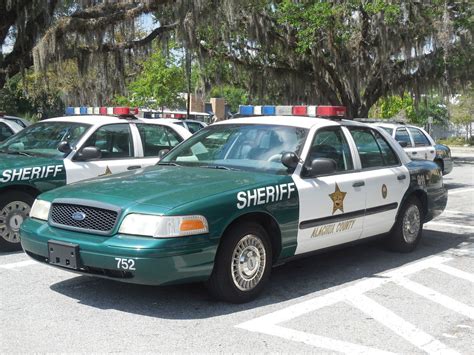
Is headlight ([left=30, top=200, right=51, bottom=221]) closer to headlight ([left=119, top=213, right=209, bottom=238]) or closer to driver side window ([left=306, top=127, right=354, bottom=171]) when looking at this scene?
headlight ([left=119, top=213, right=209, bottom=238])

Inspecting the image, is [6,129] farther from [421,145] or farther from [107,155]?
[421,145]

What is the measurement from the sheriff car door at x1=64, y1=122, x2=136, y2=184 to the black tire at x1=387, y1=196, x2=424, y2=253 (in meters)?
3.33

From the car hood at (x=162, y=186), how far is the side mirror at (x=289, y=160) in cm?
17

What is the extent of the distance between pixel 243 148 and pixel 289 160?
0.61m

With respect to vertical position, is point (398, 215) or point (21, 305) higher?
point (398, 215)

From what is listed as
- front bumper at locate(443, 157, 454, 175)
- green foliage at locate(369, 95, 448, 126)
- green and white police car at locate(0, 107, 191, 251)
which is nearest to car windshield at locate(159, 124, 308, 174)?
green and white police car at locate(0, 107, 191, 251)

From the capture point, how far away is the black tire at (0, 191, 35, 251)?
6.86 m

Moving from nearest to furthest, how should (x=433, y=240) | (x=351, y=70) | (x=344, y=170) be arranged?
(x=344, y=170), (x=433, y=240), (x=351, y=70)

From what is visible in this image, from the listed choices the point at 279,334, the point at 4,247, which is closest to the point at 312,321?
the point at 279,334

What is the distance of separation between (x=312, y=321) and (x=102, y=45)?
44.3 ft

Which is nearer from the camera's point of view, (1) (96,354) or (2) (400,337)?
(1) (96,354)

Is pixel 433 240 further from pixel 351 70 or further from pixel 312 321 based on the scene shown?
pixel 351 70

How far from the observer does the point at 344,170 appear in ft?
20.6

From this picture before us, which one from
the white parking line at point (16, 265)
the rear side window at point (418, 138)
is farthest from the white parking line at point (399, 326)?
the rear side window at point (418, 138)
